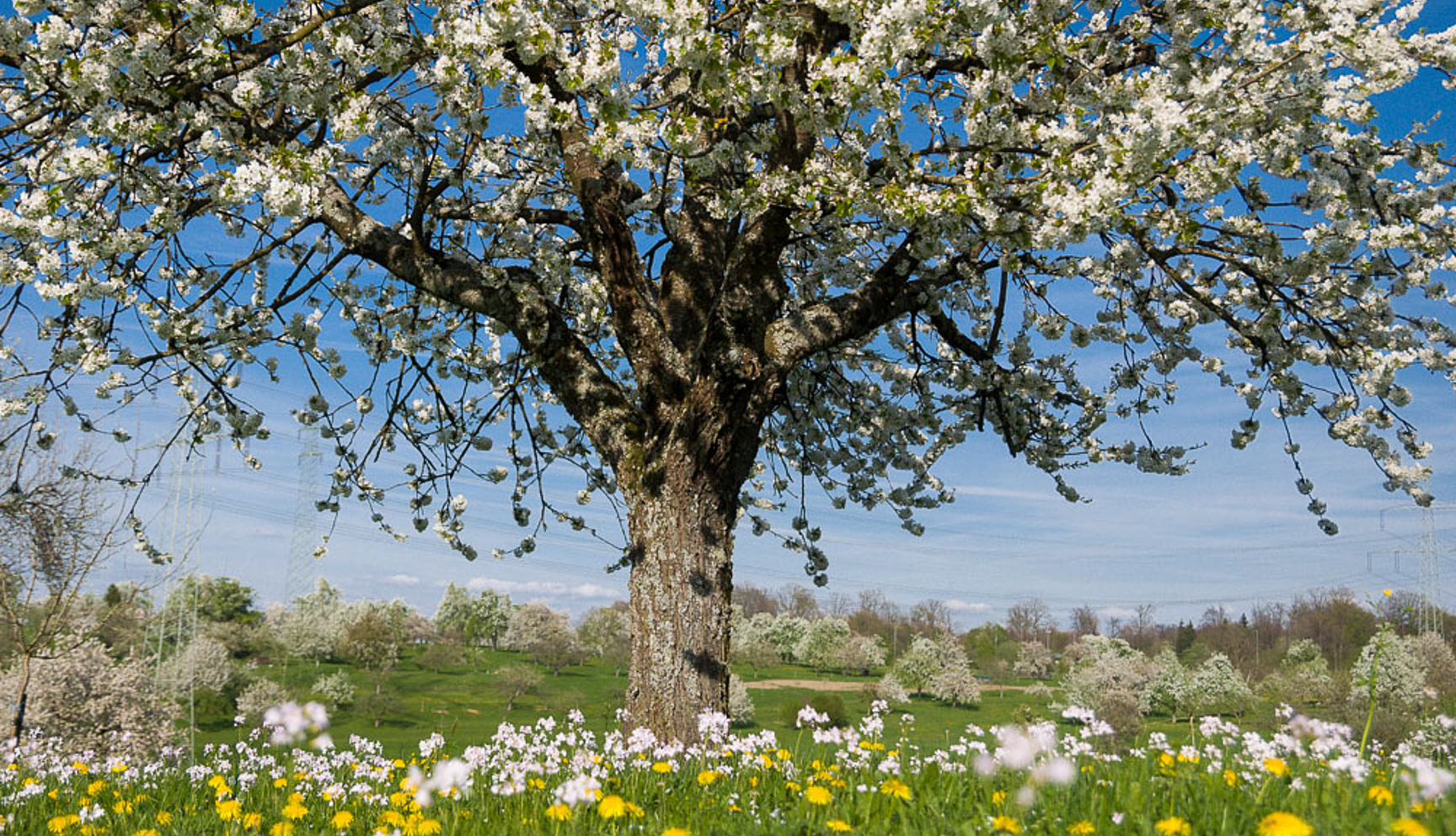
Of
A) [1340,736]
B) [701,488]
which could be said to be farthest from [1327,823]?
[701,488]

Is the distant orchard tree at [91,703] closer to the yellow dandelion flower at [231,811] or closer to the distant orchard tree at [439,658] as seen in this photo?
the yellow dandelion flower at [231,811]

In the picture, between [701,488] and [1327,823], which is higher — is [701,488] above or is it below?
above

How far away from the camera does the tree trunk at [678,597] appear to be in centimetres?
641

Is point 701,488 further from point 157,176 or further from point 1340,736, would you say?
point 157,176

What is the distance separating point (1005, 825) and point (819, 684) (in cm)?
6561

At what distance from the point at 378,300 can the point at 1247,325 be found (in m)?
8.46

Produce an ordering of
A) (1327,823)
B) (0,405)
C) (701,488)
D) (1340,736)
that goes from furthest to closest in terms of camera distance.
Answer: (0,405), (701,488), (1340,736), (1327,823)

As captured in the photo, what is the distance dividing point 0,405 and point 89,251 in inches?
89.2

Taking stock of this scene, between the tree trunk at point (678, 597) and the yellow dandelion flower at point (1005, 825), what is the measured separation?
385 centimetres

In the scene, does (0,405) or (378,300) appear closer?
(0,405)

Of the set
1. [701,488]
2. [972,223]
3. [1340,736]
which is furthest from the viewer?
[701,488]

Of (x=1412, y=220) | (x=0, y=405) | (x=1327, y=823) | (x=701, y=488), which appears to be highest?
(x=1412, y=220)

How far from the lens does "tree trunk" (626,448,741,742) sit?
6410 mm

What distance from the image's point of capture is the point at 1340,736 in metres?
3.65
